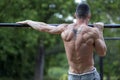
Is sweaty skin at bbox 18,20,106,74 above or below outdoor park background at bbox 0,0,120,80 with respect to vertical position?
above

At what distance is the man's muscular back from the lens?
4.46 m

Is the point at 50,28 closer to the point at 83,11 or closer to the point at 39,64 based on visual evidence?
the point at 83,11

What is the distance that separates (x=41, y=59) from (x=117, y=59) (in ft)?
31.3

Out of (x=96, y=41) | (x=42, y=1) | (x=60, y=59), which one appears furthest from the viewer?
(x=60, y=59)

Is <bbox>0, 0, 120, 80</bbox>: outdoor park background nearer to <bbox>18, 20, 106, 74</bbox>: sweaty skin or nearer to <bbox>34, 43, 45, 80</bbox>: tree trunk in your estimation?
<bbox>34, 43, 45, 80</bbox>: tree trunk

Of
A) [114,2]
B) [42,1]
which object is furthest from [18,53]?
[114,2]

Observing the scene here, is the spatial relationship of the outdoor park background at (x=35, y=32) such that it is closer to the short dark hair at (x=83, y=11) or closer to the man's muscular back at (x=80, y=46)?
the man's muscular back at (x=80, y=46)

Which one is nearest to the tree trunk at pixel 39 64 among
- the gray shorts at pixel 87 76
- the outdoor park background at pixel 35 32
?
the outdoor park background at pixel 35 32

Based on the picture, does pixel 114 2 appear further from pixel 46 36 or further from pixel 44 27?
pixel 44 27

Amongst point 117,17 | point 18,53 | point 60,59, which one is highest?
point 117,17

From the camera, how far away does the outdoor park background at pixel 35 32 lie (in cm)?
1305

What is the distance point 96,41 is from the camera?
446 centimetres

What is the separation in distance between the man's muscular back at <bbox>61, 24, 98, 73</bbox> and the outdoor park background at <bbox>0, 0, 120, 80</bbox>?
5134mm

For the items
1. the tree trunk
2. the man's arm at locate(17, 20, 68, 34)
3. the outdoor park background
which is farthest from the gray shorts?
the tree trunk
